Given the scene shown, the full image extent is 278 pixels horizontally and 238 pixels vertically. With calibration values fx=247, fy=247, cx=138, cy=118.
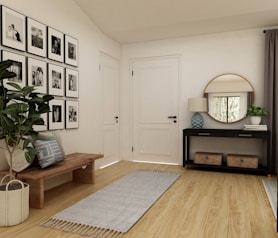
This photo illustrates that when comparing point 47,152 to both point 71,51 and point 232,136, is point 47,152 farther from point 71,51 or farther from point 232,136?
point 232,136

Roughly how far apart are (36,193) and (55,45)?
6.58 ft

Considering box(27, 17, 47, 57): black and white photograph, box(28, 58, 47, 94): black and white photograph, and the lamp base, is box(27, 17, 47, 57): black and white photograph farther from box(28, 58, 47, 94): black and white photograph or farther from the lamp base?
the lamp base

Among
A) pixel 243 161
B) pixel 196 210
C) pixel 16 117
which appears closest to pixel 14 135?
pixel 16 117

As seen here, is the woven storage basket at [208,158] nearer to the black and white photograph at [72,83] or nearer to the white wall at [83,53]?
the white wall at [83,53]

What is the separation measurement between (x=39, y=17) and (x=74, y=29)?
0.72 metres

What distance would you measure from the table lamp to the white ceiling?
1307 millimetres

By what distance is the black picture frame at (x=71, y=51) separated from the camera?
3.69 m

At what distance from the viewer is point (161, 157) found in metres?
5.14

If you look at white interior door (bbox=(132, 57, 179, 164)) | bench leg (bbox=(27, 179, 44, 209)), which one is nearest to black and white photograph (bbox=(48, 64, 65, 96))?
bench leg (bbox=(27, 179, 44, 209))

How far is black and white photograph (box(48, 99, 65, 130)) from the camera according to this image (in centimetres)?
341

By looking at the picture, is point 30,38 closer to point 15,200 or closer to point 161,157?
point 15,200

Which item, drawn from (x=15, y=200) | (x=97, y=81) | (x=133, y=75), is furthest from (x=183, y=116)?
(x=15, y=200)

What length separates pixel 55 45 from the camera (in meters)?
3.47

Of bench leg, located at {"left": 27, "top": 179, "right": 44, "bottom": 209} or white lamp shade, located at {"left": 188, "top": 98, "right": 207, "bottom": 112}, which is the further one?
white lamp shade, located at {"left": 188, "top": 98, "right": 207, "bottom": 112}
